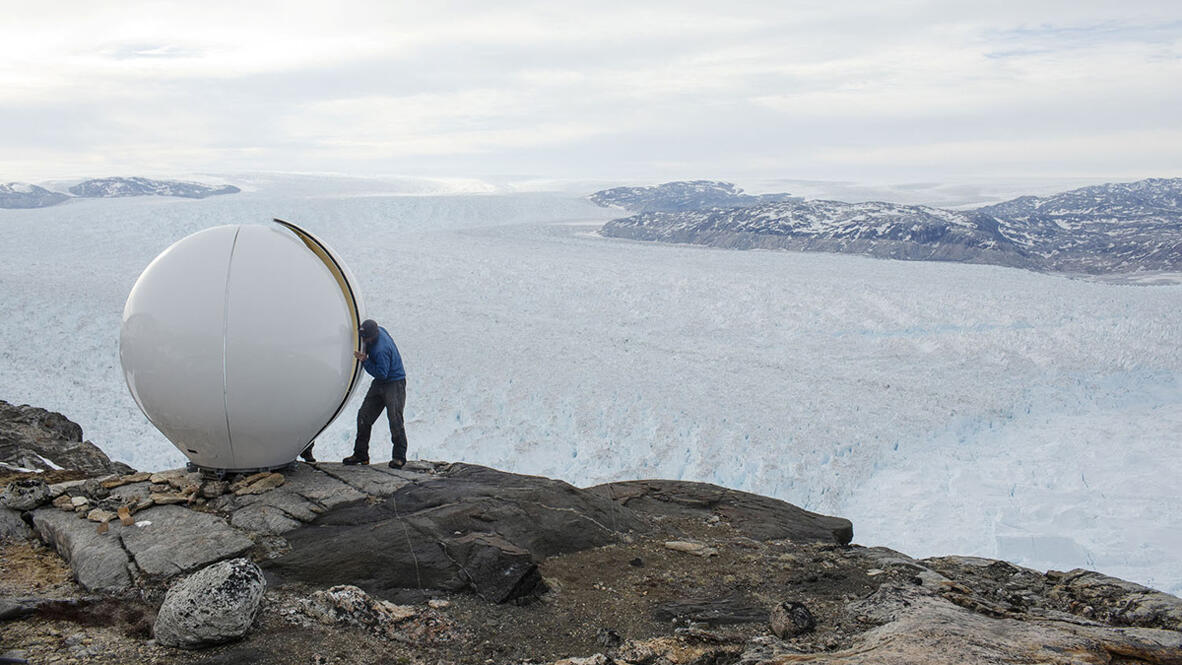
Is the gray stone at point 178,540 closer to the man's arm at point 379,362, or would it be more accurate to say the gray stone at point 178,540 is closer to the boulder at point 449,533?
the boulder at point 449,533

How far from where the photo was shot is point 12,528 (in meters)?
5.79

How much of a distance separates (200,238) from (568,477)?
792 cm

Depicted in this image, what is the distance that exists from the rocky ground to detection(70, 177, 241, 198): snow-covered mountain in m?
53.3

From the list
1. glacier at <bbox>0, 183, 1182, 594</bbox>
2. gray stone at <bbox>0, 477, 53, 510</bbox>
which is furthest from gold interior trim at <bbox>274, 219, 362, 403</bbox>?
glacier at <bbox>0, 183, 1182, 594</bbox>

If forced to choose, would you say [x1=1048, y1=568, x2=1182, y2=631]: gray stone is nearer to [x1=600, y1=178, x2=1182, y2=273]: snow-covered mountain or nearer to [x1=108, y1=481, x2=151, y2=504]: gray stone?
[x1=108, y1=481, x2=151, y2=504]: gray stone

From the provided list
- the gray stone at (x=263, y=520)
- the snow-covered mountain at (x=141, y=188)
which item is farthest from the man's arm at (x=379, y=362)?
the snow-covered mountain at (x=141, y=188)

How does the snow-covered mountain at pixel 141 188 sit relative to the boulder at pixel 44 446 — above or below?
above

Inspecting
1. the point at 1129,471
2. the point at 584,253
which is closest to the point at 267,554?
the point at 1129,471

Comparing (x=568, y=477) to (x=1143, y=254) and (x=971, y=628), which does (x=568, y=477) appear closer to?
(x=971, y=628)

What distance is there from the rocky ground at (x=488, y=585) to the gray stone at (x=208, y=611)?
16mm

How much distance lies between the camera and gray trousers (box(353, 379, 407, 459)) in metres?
7.04

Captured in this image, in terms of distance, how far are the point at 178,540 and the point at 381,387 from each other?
2.09 m

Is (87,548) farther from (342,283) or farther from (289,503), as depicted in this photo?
(342,283)

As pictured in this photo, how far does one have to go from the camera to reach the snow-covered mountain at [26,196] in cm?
4950
